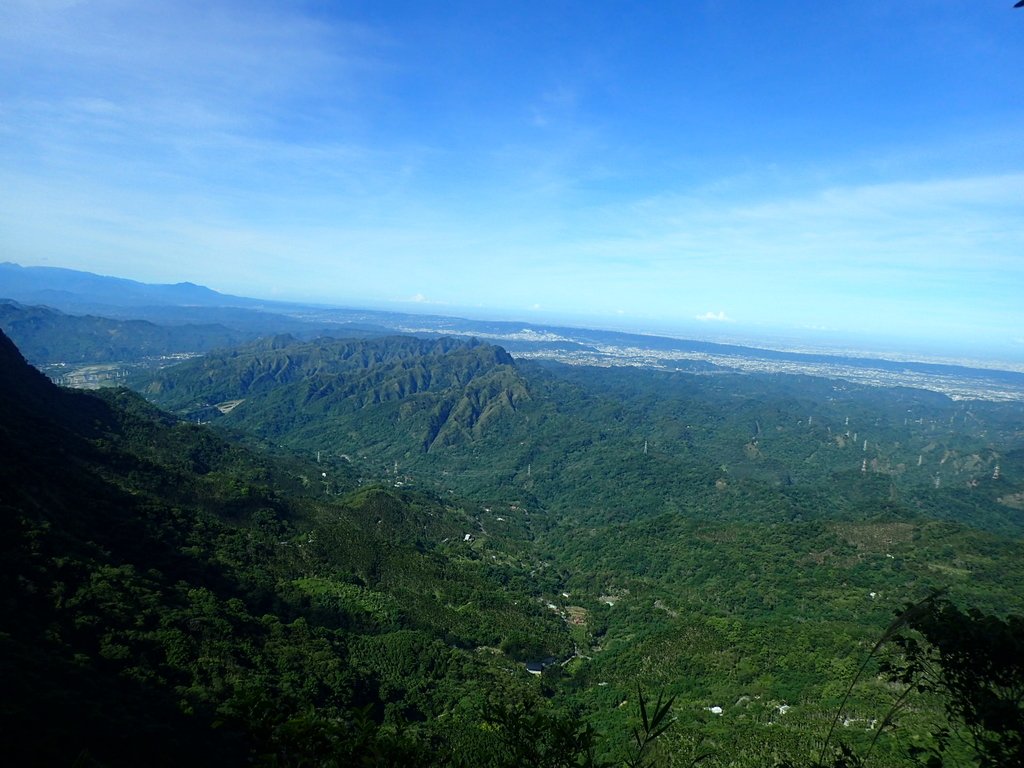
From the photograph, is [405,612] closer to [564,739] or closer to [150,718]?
[150,718]

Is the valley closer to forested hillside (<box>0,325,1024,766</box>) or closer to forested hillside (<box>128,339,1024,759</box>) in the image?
forested hillside (<box>0,325,1024,766</box>)

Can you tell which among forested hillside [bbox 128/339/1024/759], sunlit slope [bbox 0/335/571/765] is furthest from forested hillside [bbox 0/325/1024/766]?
forested hillside [bbox 128/339/1024/759]

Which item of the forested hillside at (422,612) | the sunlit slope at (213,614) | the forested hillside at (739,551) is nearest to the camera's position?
the sunlit slope at (213,614)

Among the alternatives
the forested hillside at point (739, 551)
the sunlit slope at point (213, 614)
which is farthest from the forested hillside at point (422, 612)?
the forested hillside at point (739, 551)

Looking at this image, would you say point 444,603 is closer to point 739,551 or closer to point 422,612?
point 422,612

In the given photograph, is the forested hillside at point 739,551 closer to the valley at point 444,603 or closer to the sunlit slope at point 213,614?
the valley at point 444,603

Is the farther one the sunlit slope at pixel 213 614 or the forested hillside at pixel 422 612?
the forested hillside at pixel 422 612

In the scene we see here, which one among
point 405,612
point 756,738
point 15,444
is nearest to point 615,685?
point 756,738

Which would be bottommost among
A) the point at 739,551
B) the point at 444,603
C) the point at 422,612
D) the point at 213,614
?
the point at 444,603

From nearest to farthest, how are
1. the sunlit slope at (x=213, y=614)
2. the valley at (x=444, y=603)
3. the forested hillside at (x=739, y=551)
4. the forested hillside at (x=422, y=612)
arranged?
the sunlit slope at (x=213, y=614) → the forested hillside at (x=422, y=612) → the valley at (x=444, y=603) → the forested hillside at (x=739, y=551)

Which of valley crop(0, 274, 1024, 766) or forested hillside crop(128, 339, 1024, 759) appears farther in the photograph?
forested hillside crop(128, 339, 1024, 759)

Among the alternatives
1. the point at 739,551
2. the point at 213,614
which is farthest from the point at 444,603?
the point at 739,551
